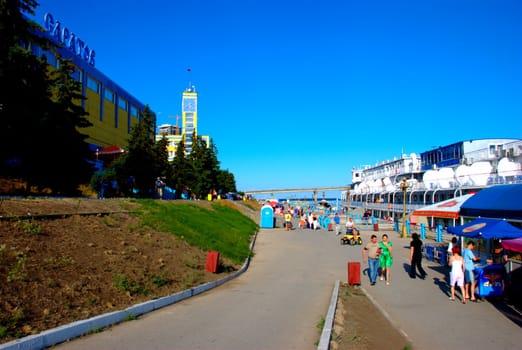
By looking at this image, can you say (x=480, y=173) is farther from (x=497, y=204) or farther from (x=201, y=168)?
(x=201, y=168)

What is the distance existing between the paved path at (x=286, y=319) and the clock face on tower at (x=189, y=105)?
13363cm

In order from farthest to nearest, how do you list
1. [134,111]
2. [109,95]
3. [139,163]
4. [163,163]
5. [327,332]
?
1. [134,111]
2. [109,95]
3. [163,163]
4. [139,163]
5. [327,332]

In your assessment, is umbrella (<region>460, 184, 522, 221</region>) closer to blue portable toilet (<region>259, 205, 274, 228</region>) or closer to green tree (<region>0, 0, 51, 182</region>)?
green tree (<region>0, 0, 51, 182</region>)

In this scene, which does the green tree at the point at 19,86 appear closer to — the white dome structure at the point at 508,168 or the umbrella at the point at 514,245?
the umbrella at the point at 514,245

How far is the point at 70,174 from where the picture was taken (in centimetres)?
2289

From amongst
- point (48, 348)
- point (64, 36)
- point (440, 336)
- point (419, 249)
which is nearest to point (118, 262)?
point (48, 348)

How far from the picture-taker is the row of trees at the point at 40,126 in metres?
16.2

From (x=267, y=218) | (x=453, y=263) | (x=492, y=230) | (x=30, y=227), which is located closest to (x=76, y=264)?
(x=30, y=227)

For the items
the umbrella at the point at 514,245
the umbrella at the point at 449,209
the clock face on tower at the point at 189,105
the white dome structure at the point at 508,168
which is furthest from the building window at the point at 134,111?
the clock face on tower at the point at 189,105

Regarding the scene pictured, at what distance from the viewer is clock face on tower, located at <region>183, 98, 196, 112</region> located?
14438cm

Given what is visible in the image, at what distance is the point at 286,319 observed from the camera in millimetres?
8672

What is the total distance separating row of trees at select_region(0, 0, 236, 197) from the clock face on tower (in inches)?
4453

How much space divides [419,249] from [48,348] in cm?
1226

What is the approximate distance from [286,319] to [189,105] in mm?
141198
